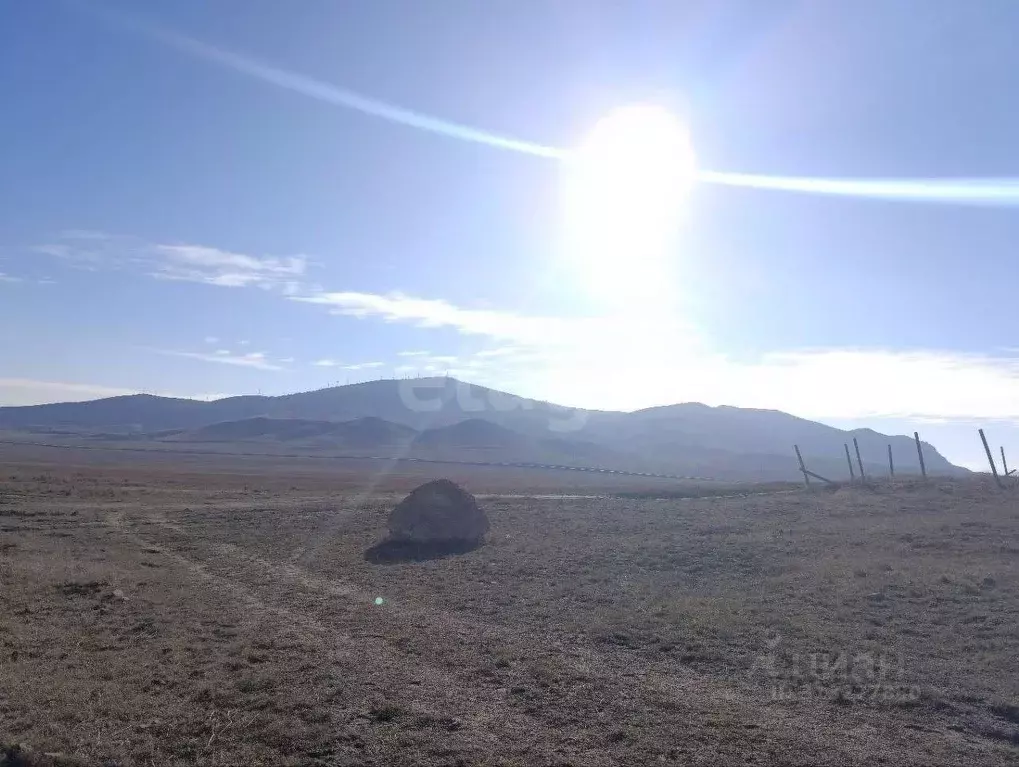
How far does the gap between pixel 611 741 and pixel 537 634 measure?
5118mm

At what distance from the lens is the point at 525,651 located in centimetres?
1210

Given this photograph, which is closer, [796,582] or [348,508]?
[796,582]

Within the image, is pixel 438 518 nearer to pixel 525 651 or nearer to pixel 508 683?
pixel 525 651

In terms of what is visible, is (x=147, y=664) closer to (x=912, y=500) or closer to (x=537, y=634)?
(x=537, y=634)

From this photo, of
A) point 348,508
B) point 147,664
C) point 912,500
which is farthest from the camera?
point 348,508

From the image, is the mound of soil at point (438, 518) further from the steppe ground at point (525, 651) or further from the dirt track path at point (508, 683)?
the dirt track path at point (508, 683)

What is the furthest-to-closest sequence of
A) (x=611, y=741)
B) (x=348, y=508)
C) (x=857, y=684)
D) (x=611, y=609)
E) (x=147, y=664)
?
(x=348, y=508) < (x=611, y=609) < (x=147, y=664) < (x=857, y=684) < (x=611, y=741)

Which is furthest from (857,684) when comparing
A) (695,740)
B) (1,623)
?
(1,623)

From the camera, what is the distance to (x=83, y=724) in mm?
8625
